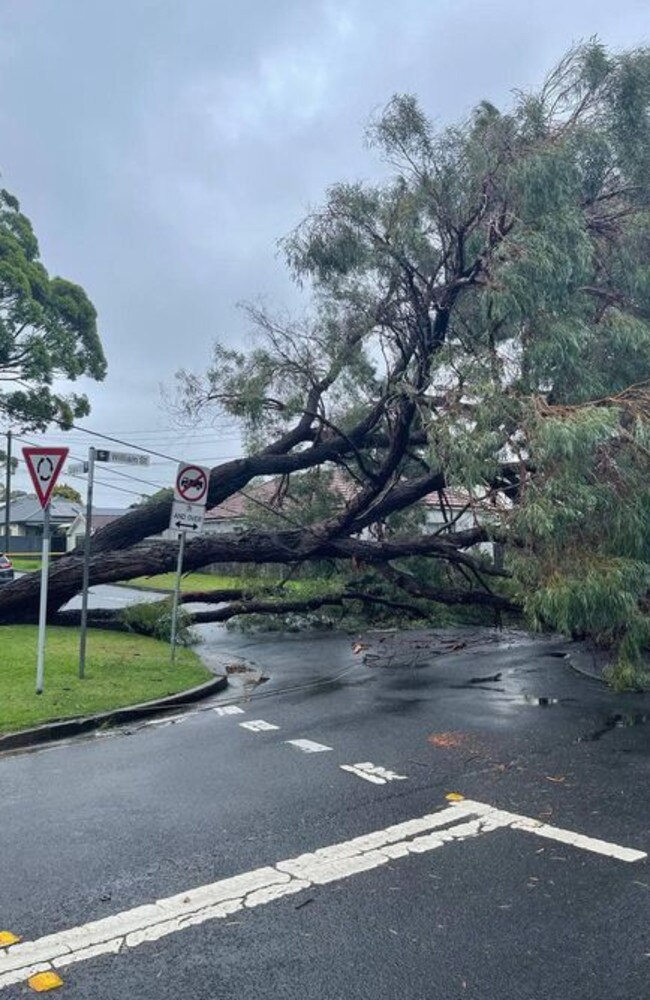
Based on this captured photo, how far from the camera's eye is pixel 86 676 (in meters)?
10.9

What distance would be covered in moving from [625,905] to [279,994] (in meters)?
1.86

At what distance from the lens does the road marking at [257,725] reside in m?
8.88

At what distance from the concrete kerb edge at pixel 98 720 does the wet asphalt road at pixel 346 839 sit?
0.32 metres

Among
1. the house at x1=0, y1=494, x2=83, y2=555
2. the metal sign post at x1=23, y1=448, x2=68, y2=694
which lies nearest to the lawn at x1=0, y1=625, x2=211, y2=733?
the metal sign post at x1=23, y1=448, x2=68, y2=694

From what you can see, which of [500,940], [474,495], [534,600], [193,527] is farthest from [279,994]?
[193,527]

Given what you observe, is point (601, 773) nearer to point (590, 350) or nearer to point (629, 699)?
point (629, 699)

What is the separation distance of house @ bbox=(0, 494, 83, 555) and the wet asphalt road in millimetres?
43861

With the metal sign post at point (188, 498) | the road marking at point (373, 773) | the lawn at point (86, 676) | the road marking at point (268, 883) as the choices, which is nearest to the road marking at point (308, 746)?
the road marking at point (373, 773)

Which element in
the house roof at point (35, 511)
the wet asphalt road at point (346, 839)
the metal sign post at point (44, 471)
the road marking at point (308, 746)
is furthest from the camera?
the house roof at point (35, 511)

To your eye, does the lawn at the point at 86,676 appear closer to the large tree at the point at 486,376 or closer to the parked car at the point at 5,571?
the large tree at the point at 486,376

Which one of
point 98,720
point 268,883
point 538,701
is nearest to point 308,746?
point 98,720

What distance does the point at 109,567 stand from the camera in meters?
15.2

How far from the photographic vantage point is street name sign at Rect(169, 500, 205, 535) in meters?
12.6

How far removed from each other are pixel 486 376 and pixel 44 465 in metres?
5.37
